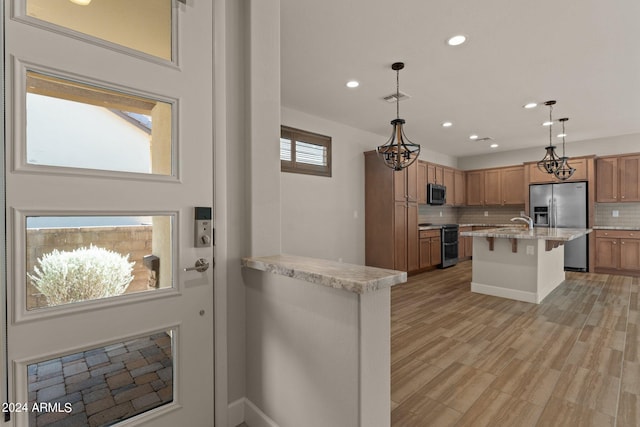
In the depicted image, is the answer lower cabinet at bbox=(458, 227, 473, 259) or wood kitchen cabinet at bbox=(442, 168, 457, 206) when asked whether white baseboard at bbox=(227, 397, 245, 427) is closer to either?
wood kitchen cabinet at bbox=(442, 168, 457, 206)

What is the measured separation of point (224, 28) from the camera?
172 centimetres

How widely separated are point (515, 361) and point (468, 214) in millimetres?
6551

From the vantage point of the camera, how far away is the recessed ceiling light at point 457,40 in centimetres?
270

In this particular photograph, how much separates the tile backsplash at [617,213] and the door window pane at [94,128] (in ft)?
27.1

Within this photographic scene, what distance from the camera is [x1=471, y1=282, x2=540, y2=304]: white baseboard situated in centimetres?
399

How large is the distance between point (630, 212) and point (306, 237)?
21.8 ft

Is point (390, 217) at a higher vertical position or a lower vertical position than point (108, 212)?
lower

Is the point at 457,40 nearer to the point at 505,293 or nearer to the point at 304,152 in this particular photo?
the point at 304,152

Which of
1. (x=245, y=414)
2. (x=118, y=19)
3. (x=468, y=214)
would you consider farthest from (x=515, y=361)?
(x=468, y=214)

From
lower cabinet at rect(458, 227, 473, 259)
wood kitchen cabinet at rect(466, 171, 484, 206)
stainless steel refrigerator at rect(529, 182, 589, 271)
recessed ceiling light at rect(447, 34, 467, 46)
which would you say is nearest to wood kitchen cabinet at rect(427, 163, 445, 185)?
wood kitchen cabinet at rect(466, 171, 484, 206)

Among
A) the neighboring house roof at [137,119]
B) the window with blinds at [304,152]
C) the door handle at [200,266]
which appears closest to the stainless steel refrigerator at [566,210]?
the window with blinds at [304,152]

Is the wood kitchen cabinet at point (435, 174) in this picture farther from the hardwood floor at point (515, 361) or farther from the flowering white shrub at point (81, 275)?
the flowering white shrub at point (81, 275)

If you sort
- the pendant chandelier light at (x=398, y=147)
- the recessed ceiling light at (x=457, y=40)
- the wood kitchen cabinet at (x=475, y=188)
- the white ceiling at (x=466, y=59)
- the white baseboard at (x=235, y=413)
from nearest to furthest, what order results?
the white baseboard at (x=235, y=413) → the white ceiling at (x=466, y=59) → the recessed ceiling light at (x=457, y=40) → the pendant chandelier light at (x=398, y=147) → the wood kitchen cabinet at (x=475, y=188)

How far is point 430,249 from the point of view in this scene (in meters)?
6.22
